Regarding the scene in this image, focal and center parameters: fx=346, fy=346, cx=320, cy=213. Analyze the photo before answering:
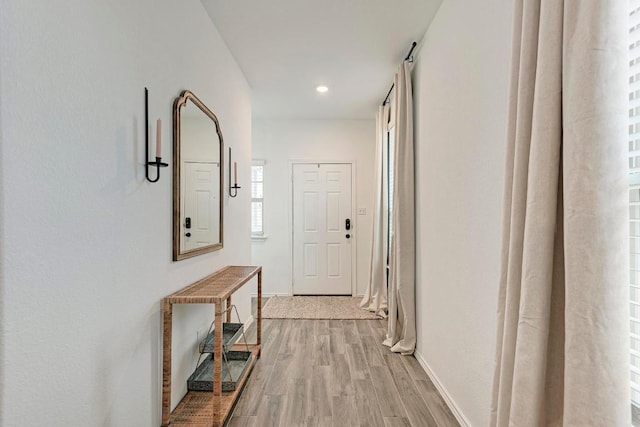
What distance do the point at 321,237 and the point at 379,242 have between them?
1.18m

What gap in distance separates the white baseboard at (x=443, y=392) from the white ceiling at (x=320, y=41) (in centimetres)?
258

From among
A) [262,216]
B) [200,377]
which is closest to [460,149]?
[200,377]

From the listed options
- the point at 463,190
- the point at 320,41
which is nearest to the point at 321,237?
the point at 320,41

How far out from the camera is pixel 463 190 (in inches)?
76.7

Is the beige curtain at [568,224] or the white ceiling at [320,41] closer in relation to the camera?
the beige curtain at [568,224]

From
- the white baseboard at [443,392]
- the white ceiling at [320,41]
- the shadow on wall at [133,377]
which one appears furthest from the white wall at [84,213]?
the white baseboard at [443,392]

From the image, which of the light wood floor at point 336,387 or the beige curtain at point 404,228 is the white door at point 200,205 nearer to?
the light wood floor at point 336,387

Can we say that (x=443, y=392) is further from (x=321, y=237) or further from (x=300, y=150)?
(x=300, y=150)

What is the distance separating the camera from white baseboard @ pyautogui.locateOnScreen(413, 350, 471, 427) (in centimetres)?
191

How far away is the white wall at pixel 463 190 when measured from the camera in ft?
5.17

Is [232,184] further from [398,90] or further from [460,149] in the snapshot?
[460,149]

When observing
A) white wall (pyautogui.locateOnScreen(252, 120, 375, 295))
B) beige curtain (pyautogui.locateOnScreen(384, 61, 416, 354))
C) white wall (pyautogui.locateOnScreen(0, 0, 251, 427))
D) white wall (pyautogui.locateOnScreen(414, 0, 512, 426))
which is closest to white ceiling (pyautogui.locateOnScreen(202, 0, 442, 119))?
white wall (pyautogui.locateOnScreen(414, 0, 512, 426))

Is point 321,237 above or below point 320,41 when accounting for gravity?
below

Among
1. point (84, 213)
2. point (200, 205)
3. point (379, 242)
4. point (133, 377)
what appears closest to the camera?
point (84, 213)
